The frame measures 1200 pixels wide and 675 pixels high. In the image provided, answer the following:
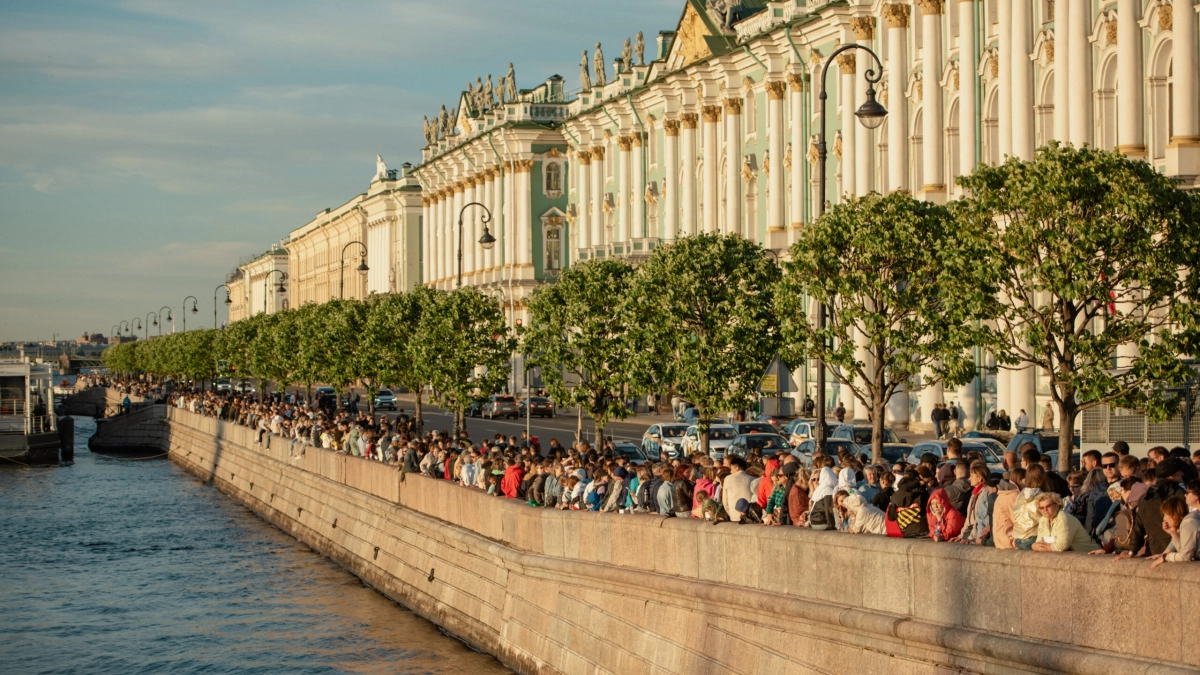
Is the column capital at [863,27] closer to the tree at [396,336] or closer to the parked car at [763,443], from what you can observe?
the tree at [396,336]

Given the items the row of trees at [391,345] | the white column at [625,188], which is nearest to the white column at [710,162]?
the white column at [625,188]

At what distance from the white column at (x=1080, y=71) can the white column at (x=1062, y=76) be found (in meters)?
0.44

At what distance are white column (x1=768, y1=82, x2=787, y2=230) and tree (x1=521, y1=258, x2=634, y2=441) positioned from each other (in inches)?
611

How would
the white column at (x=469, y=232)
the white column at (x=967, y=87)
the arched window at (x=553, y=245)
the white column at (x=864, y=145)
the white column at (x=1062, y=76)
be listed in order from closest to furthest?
the white column at (x=1062, y=76)
the white column at (x=967, y=87)
the white column at (x=864, y=145)
the arched window at (x=553, y=245)
the white column at (x=469, y=232)

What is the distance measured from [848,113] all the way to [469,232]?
5010cm

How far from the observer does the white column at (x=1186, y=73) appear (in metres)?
33.8

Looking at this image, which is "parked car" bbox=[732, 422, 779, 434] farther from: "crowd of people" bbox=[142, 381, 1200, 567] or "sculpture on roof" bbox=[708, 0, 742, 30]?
"sculpture on roof" bbox=[708, 0, 742, 30]

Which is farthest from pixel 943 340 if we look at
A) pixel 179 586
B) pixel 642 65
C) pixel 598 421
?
pixel 642 65

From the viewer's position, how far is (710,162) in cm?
6338

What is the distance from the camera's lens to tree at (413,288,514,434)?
45656 mm

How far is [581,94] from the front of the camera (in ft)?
268

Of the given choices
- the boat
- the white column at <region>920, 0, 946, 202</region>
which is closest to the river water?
the white column at <region>920, 0, 946, 202</region>

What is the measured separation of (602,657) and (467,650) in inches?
268

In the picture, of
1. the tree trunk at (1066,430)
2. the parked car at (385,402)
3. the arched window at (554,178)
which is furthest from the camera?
the arched window at (554,178)
